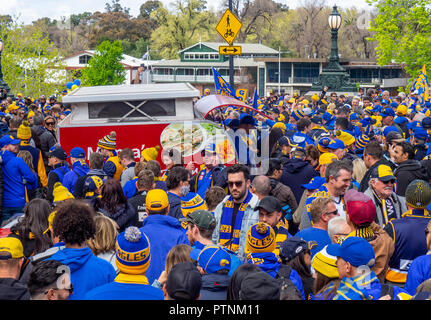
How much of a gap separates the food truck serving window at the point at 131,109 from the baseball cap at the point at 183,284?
7.61 m

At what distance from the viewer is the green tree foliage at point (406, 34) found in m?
35.9

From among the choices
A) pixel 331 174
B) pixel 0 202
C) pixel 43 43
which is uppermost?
pixel 43 43

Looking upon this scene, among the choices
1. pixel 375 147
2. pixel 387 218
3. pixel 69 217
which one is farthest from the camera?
pixel 375 147

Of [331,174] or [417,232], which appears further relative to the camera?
[331,174]

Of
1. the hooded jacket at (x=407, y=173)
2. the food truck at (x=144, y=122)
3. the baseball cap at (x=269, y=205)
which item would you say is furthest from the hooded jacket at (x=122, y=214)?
the food truck at (x=144, y=122)

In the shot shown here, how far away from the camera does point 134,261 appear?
4004 millimetres

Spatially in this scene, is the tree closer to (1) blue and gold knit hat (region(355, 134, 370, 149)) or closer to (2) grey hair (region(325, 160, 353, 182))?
(1) blue and gold knit hat (region(355, 134, 370, 149))

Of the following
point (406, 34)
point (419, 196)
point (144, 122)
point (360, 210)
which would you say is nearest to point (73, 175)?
point (144, 122)

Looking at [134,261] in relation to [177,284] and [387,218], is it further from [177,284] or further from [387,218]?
[387,218]

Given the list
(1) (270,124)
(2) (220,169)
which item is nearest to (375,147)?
(2) (220,169)

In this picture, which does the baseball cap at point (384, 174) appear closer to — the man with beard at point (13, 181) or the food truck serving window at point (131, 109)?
the man with beard at point (13, 181)

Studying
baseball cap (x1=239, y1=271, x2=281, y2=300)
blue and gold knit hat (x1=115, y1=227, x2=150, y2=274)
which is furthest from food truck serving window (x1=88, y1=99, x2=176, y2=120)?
baseball cap (x1=239, y1=271, x2=281, y2=300)

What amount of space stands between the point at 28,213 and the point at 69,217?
137 centimetres

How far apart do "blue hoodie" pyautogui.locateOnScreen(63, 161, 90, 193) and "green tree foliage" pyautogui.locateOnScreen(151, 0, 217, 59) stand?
8317 cm
